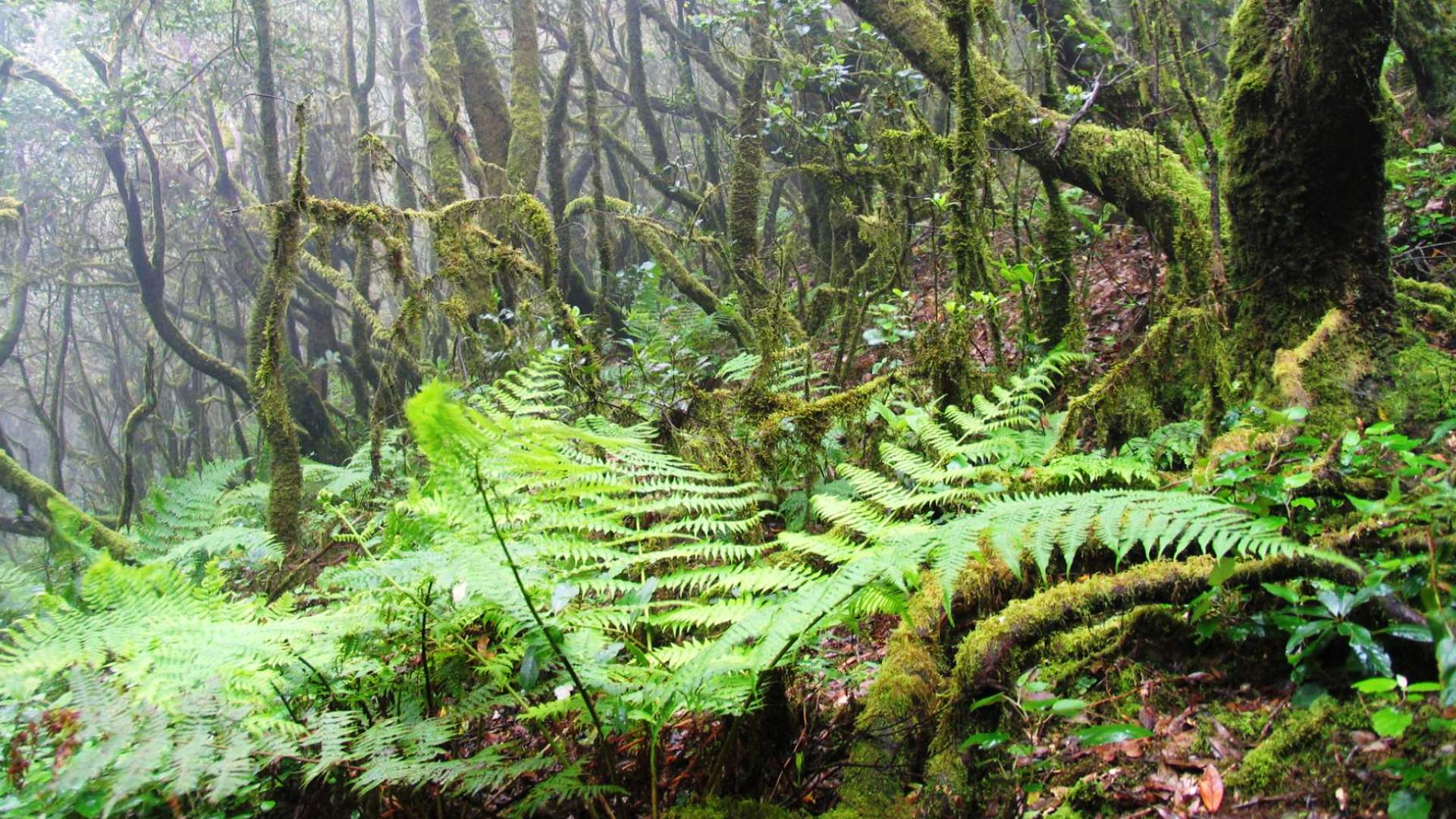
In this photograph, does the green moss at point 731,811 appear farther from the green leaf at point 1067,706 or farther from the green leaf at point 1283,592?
the green leaf at point 1283,592

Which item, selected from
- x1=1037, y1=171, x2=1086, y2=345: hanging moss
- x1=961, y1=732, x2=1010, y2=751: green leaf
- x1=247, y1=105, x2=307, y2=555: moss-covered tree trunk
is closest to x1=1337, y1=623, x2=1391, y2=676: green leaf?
x1=961, y1=732, x2=1010, y2=751: green leaf

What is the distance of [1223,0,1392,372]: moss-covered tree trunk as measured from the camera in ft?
9.37

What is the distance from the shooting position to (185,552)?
14.4 feet

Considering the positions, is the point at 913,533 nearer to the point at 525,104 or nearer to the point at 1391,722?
the point at 1391,722

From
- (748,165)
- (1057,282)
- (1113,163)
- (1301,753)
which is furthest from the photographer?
(748,165)

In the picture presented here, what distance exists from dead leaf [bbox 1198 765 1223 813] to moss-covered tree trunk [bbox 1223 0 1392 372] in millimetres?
2070

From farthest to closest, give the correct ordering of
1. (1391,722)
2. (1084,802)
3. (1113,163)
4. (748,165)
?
(748,165) → (1113,163) → (1084,802) → (1391,722)

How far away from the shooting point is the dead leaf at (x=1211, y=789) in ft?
5.00

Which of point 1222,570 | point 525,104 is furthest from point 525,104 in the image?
point 1222,570

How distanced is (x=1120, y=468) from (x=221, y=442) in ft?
59.0

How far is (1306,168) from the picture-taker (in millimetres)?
2965

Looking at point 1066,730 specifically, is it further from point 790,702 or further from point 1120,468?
point 1120,468

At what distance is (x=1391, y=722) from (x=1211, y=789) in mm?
372

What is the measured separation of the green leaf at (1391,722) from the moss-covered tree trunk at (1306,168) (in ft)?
6.90
